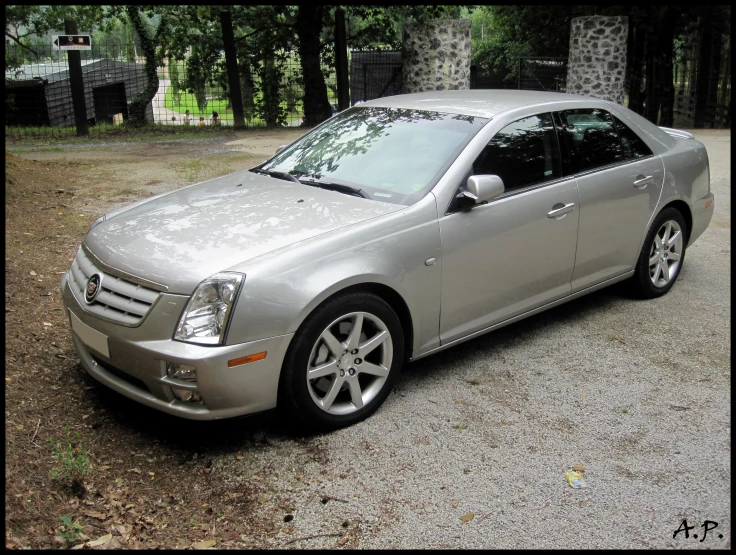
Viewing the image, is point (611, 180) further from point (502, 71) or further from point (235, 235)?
point (502, 71)

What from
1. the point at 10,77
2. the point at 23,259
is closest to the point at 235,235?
the point at 23,259

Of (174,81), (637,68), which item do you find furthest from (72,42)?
(637,68)

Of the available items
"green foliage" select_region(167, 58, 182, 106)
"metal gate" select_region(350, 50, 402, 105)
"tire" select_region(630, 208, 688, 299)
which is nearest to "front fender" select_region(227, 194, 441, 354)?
"tire" select_region(630, 208, 688, 299)

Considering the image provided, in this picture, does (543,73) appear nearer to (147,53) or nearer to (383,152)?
(147,53)

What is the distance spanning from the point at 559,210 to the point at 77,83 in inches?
478

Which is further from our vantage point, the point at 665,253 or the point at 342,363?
the point at 665,253

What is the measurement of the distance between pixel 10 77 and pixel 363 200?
51.7ft

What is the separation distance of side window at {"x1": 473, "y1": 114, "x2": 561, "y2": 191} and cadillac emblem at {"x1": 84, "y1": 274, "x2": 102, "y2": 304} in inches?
87.5

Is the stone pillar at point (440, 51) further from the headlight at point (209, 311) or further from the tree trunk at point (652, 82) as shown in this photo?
the headlight at point (209, 311)

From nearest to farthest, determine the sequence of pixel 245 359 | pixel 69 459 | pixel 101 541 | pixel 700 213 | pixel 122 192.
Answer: pixel 101 541
pixel 69 459
pixel 245 359
pixel 700 213
pixel 122 192

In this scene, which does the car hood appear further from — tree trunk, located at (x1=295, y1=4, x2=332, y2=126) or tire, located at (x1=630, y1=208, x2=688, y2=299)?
tree trunk, located at (x1=295, y1=4, x2=332, y2=126)

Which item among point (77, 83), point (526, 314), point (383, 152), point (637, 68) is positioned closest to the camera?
point (383, 152)

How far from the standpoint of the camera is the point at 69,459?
3361 mm

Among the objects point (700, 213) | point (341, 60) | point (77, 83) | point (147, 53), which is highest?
point (147, 53)
